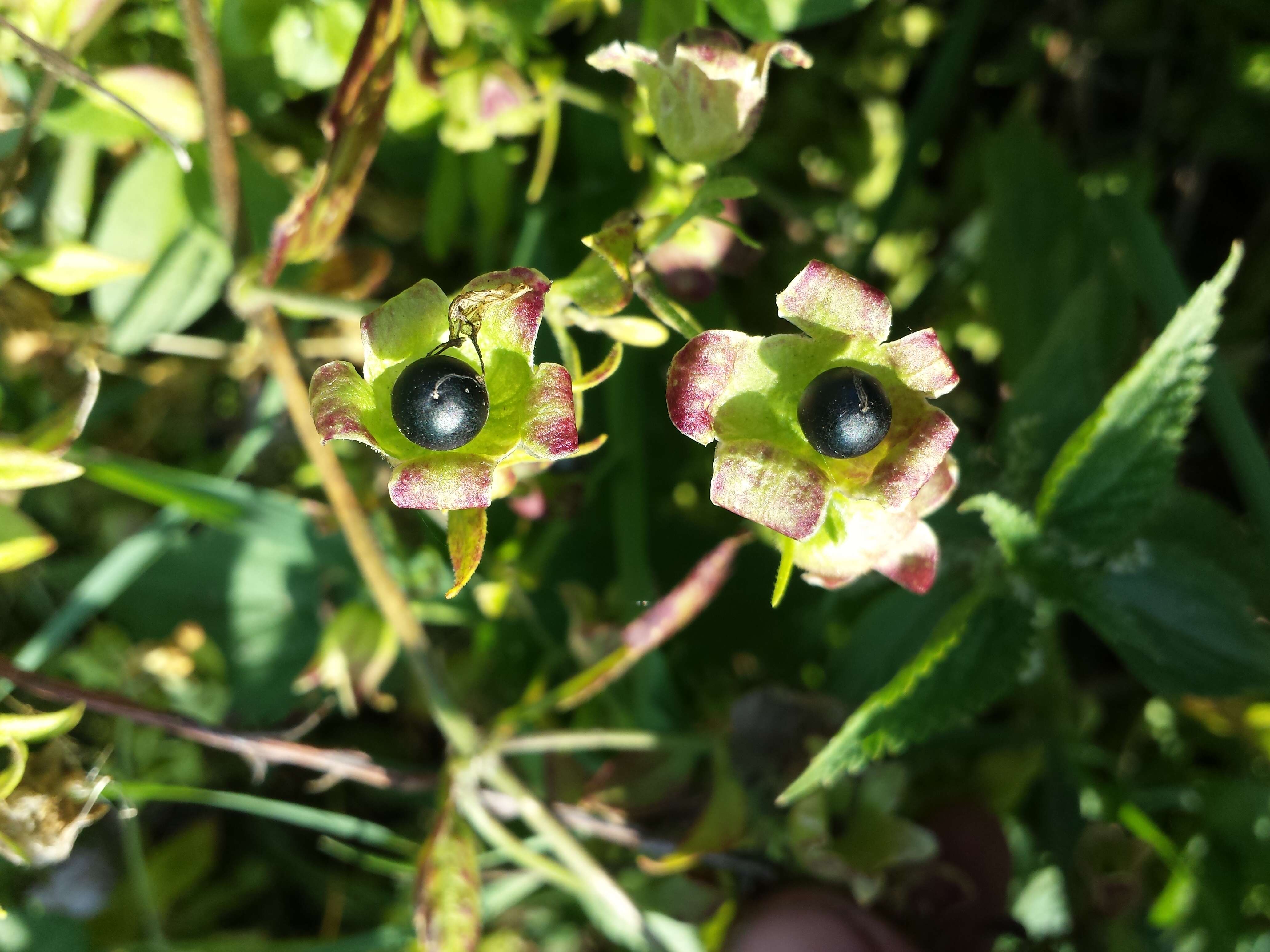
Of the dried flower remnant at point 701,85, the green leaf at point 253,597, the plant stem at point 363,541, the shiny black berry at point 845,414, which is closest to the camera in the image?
the shiny black berry at point 845,414

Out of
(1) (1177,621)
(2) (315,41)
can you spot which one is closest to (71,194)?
(2) (315,41)

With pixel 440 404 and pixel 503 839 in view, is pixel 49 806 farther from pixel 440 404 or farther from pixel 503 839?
pixel 440 404

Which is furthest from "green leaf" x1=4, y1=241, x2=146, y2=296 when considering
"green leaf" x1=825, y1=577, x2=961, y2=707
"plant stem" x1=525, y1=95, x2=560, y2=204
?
"green leaf" x1=825, y1=577, x2=961, y2=707

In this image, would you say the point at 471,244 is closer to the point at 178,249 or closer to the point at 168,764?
the point at 178,249

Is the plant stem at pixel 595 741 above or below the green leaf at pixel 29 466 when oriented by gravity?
below

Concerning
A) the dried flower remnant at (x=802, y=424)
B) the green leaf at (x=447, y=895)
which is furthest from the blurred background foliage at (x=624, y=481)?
the dried flower remnant at (x=802, y=424)

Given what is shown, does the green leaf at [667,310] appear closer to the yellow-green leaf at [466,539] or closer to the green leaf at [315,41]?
the yellow-green leaf at [466,539]

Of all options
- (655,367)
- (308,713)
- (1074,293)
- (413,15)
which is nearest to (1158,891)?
(1074,293)
